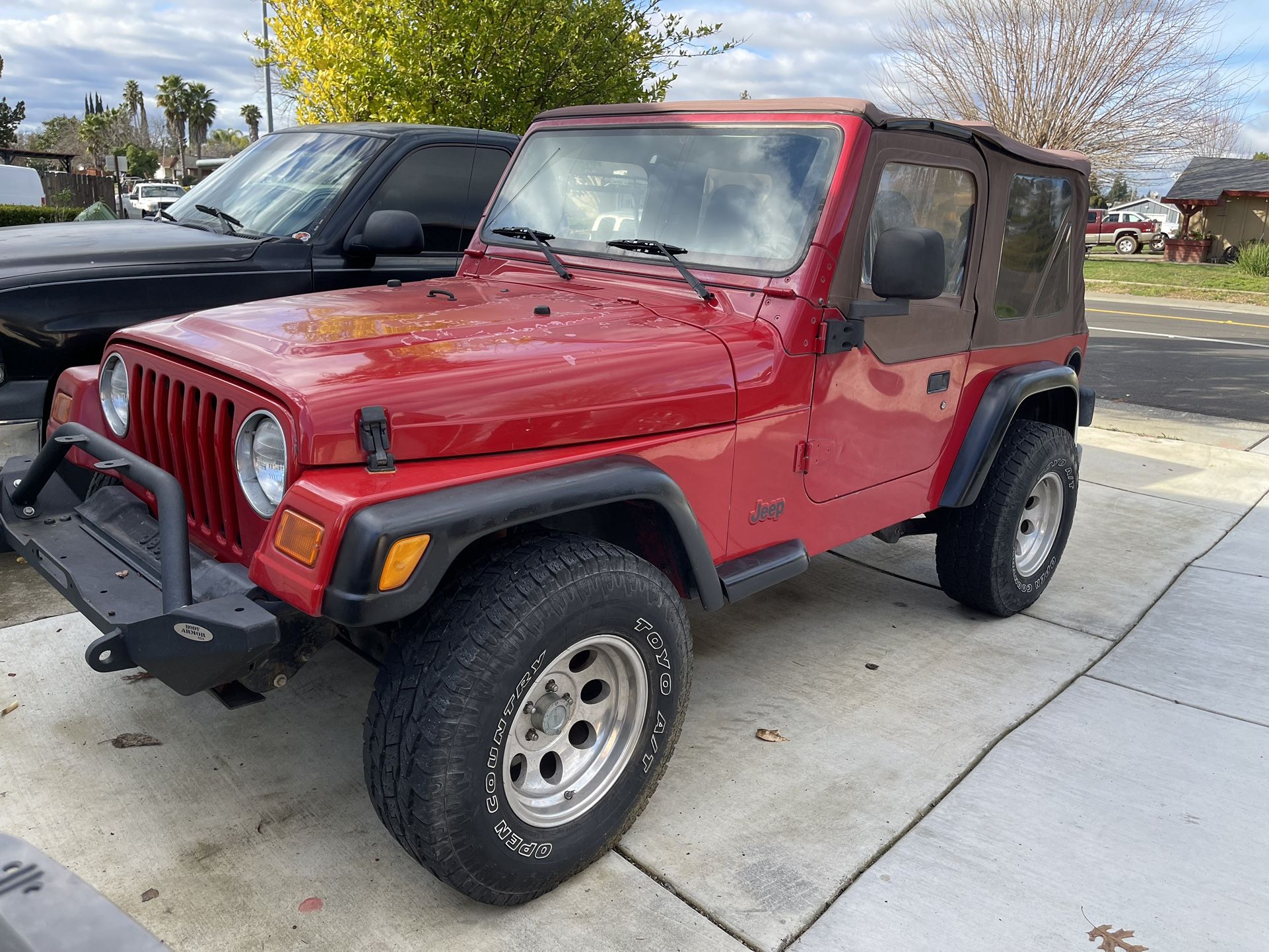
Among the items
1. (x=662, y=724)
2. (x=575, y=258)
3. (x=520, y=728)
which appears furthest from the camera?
(x=575, y=258)

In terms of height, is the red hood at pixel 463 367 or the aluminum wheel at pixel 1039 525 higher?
the red hood at pixel 463 367

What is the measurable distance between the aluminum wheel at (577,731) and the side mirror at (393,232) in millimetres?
2435

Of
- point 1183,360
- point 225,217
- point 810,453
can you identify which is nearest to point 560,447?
point 810,453

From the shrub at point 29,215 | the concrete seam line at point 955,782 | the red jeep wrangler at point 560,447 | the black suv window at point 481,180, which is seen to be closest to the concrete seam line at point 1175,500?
the concrete seam line at point 955,782

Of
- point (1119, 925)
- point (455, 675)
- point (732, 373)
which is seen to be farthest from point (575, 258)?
point (1119, 925)

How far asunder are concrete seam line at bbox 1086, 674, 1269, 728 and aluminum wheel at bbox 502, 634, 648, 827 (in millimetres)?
2148

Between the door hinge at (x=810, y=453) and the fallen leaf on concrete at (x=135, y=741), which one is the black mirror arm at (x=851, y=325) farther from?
the fallen leaf on concrete at (x=135, y=741)

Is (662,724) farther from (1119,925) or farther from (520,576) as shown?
(1119,925)

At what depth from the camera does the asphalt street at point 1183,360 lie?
1003 centimetres

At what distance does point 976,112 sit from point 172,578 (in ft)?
95.6

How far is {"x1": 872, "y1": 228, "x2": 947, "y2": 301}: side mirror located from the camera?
116 inches

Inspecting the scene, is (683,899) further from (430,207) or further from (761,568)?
(430,207)

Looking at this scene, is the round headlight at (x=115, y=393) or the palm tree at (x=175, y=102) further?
the palm tree at (x=175, y=102)

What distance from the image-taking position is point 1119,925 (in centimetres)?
252
